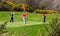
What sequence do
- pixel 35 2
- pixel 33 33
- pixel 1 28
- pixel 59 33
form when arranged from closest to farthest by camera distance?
pixel 1 28, pixel 59 33, pixel 33 33, pixel 35 2

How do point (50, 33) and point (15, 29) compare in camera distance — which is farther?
point (15, 29)

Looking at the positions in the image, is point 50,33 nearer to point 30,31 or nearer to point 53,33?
point 53,33

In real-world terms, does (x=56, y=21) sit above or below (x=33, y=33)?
above

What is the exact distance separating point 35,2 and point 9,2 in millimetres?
8216

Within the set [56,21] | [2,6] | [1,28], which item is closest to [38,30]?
[56,21]

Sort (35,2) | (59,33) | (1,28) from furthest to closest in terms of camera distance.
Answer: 1. (35,2)
2. (59,33)
3. (1,28)

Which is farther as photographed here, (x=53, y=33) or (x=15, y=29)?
(x=15, y=29)

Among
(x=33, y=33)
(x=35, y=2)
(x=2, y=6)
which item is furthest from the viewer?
(x=35, y=2)

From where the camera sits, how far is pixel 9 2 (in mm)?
56188

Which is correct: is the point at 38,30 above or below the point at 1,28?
below

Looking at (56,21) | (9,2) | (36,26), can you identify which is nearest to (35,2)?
(9,2)

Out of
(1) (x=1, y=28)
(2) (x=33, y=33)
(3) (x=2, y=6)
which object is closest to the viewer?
(1) (x=1, y=28)

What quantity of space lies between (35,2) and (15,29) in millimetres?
37482

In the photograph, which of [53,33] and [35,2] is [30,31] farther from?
[35,2]
